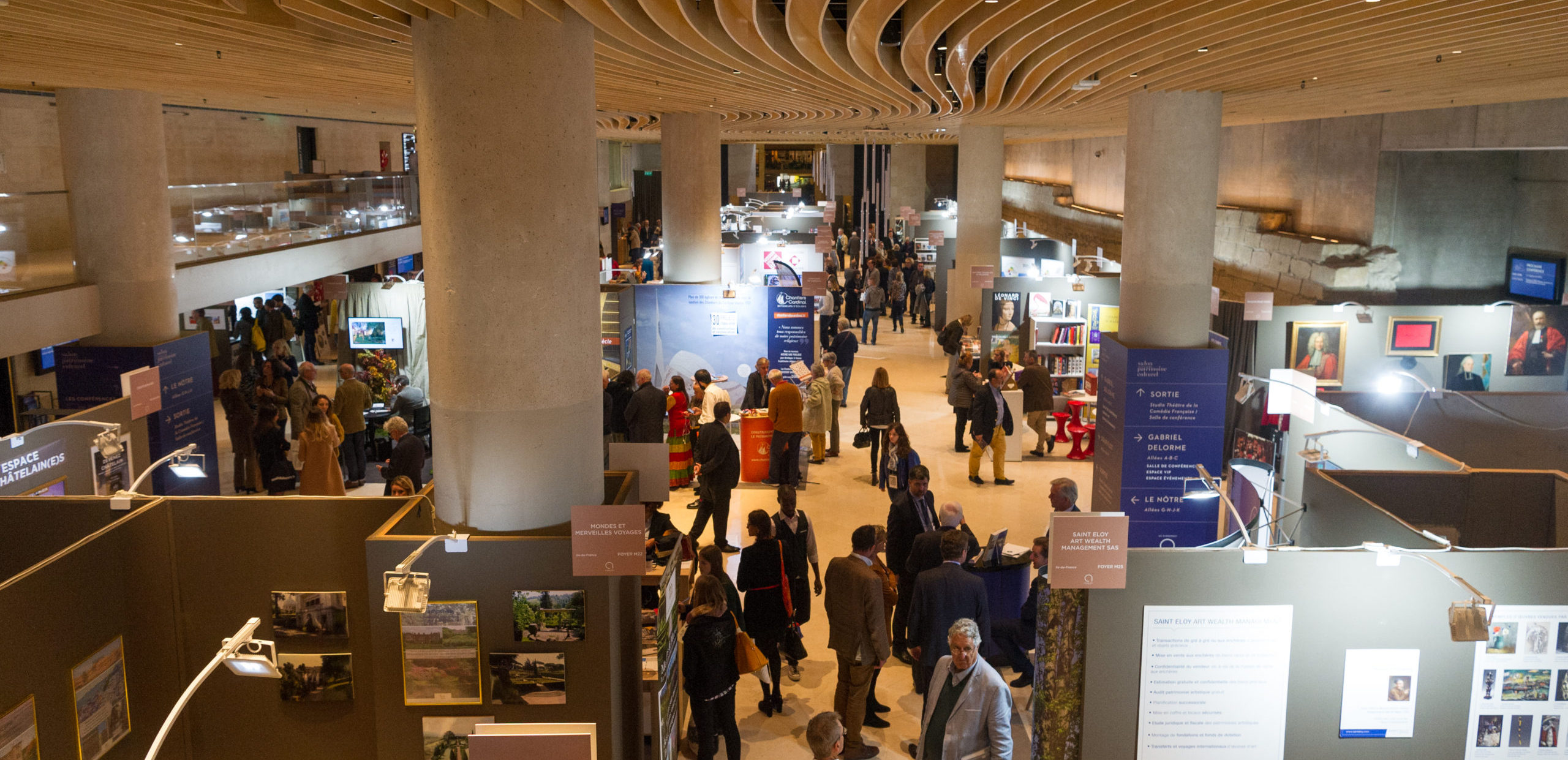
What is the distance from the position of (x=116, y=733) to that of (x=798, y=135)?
2260 cm

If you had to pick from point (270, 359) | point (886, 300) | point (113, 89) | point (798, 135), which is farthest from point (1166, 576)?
point (798, 135)

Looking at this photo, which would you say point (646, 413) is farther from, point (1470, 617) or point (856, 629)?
point (1470, 617)

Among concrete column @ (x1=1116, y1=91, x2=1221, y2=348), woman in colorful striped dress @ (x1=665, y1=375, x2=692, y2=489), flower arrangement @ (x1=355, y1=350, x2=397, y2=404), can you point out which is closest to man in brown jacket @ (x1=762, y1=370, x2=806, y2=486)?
woman in colorful striped dress @ (x1=665, y1=375, x2=692, y2=489)

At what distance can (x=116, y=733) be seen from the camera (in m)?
5.29

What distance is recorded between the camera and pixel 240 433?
1083 cm

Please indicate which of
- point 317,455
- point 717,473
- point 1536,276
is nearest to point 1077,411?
point 717,473

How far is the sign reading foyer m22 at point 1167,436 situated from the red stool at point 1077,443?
3563 mm

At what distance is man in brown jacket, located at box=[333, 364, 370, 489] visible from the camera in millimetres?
11023

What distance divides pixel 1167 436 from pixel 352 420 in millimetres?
7590

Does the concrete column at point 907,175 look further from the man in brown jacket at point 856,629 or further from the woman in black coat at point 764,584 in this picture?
the man in brown jacket at point 856,629

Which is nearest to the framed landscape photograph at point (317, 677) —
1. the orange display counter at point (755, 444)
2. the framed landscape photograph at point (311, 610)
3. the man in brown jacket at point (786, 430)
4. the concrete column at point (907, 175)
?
the framed landscape photograph at point (311, 610)

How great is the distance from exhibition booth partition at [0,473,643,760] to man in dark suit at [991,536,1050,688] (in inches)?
96.0

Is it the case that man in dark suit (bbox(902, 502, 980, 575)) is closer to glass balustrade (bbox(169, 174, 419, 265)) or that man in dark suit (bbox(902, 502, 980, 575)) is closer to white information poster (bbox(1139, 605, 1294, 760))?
white information poster (bbox(1139, 605, 1294, 760))

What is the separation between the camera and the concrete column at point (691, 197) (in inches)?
579
